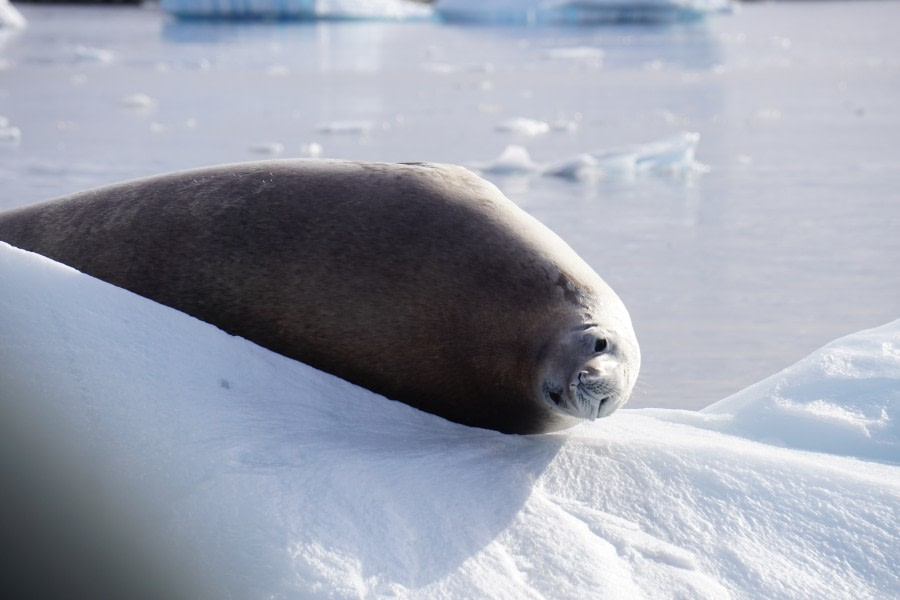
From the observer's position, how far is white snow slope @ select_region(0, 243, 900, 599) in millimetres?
1749

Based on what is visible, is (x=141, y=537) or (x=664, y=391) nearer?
Answer: (x=141, y=537)

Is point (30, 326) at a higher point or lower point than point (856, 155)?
higher

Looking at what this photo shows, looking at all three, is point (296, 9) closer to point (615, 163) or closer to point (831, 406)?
point (615, 163)

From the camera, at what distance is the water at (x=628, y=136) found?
13.5ft

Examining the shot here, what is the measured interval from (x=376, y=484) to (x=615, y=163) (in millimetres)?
5531

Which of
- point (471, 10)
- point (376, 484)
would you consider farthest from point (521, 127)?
point (471, 10)

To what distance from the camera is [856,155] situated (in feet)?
25.5

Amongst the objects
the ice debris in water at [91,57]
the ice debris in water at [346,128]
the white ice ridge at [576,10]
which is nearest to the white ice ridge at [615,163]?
the ice debris in water at [346,128]

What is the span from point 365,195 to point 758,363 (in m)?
1.49

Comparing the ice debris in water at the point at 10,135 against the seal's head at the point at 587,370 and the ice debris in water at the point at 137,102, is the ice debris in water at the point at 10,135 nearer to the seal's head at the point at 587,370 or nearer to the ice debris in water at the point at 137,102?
the ice debris in water at the point at 137,102

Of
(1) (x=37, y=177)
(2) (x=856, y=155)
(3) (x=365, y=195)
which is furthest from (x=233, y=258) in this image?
(2) (x=856, y=155)

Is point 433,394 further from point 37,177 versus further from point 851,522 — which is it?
point 37,177

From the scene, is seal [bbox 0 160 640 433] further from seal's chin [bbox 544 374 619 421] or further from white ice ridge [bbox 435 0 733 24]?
white ice ridge [bbox 435 0 733 24]

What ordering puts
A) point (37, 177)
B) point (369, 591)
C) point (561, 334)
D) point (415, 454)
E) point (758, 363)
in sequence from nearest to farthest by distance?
point (369, 591) < point (415, 454) < point (561, 334) < point (758, 363) < point (37, 177)
